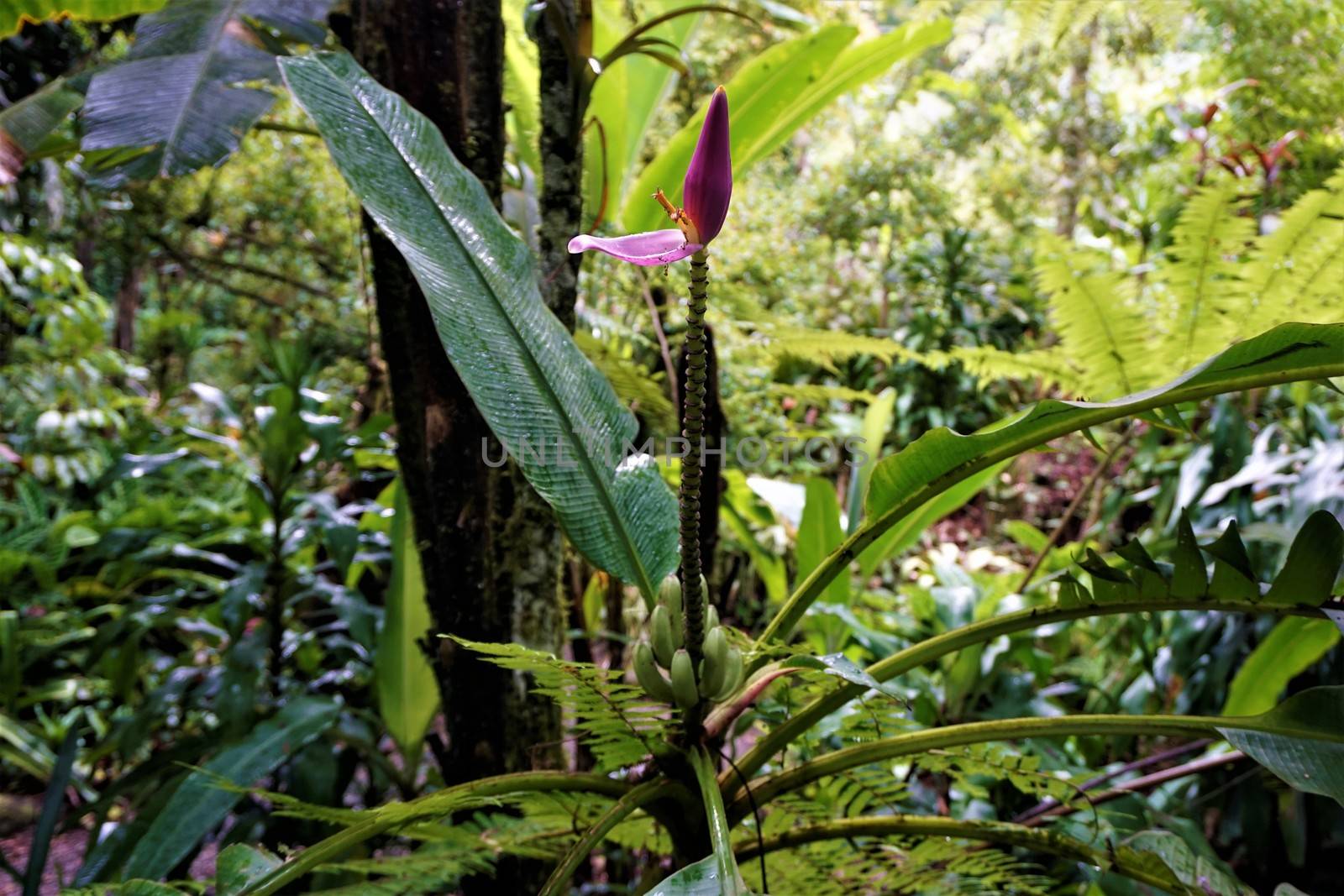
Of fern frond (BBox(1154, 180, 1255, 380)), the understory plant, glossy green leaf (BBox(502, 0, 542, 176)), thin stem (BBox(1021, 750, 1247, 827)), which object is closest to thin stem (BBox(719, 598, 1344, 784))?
the understory plant

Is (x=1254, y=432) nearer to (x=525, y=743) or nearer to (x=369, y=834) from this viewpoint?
(x=525, y=743)

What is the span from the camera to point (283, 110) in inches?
Result: 133

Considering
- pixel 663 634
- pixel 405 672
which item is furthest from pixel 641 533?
pixel 405 672

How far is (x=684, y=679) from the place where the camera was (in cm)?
55

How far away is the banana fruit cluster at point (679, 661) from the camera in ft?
1.80

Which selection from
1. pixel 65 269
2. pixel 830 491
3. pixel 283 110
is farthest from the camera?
pixel 283 110

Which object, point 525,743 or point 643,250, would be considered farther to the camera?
point 525,743

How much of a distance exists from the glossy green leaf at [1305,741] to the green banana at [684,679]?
38 cm

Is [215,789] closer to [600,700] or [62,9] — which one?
[600,700]

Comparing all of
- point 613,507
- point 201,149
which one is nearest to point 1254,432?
point 613,507

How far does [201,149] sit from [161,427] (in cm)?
190

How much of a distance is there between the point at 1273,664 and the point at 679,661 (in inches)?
34.9

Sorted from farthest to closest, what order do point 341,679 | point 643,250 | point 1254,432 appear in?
1. point 1254,432
2. point 341,679
3. point 643,250

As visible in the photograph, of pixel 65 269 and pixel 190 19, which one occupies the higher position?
pixel 190 19
